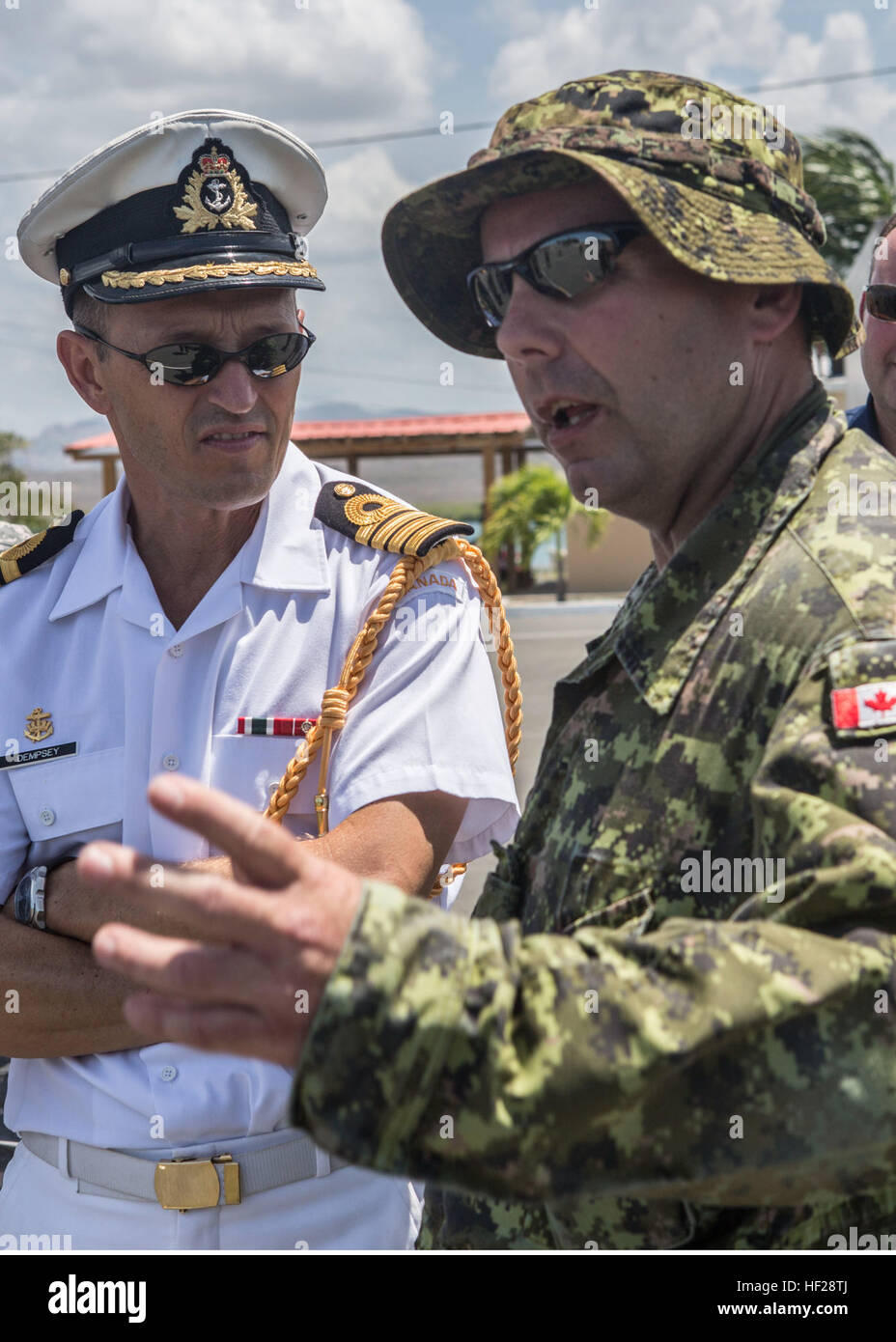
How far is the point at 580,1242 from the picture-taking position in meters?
1.33

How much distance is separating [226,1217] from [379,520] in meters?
1.17

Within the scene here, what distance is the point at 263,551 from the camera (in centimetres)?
219

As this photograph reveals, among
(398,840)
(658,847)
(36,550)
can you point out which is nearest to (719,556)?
(658,847)

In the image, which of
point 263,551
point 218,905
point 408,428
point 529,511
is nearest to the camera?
point 218,905

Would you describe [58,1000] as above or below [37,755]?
below

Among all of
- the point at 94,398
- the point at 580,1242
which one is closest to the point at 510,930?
the point at 580,1242

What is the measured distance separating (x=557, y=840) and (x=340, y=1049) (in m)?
0.48

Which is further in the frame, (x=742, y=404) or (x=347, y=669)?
(x=347, y=669)

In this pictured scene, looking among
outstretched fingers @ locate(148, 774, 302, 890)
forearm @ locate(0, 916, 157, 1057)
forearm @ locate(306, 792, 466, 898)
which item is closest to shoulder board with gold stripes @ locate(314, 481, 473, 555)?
forearm @ locate(306, 792, 466, 898)

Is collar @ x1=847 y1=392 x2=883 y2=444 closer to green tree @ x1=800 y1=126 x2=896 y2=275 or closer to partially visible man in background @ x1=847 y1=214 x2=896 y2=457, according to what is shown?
partially visible man in background @ x1=847 y1=214 x2=896 y2=457

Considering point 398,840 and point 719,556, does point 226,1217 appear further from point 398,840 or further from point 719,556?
point 719,556

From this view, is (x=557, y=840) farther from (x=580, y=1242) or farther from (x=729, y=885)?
(x=580, y=1242)

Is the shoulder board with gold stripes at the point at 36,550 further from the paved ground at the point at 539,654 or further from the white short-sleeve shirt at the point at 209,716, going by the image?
the paved ground at the point at 539,654

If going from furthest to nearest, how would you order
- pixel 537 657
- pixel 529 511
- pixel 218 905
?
pixel 529 511 < pixel 537 657 < pixel 218 905
